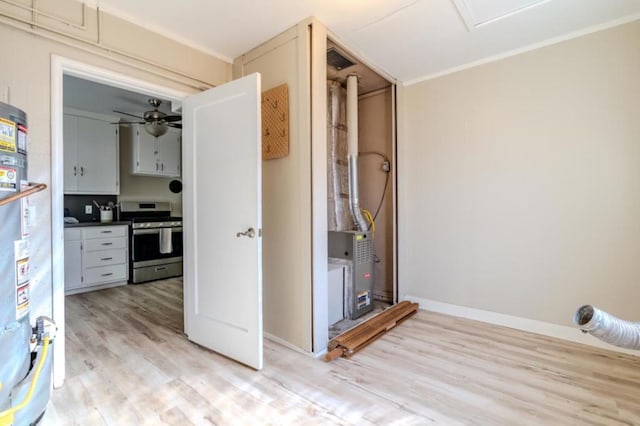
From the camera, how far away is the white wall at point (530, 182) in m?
2.35

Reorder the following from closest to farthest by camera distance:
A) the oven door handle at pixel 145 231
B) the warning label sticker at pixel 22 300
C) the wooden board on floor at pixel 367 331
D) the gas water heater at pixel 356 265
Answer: the warning label sticker at pixel 22 300
the wooden board on floor at pixel 367 331
the gas water heater at pixel 356 265
the oven door handle at pixel 145 231

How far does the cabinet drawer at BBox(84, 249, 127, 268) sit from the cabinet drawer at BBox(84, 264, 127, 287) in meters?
0.06

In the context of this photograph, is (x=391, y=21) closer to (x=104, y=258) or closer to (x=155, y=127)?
(x=155, y=127)

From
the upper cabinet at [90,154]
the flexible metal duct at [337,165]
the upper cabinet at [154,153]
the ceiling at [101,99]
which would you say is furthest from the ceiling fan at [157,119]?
the flexible metal duct at [337,165]

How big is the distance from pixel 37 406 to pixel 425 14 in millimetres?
3198

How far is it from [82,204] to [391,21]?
4.90 m

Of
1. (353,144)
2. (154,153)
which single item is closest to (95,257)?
(154,153)

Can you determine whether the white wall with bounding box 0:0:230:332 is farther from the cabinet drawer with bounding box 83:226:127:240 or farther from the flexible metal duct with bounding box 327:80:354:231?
the cabinet drawer with bounding box 83:226:127:240

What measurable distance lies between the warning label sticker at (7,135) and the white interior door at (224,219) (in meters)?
1.12

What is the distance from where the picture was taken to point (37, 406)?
4.60ft

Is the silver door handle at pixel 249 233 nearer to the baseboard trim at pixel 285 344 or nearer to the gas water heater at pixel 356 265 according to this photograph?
the baseboard trim at pixel 285 344

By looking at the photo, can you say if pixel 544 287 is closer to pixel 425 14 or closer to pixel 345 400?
pixel 345 400

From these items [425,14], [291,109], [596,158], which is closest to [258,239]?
[291,109]

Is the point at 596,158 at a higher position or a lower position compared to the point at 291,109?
lower
